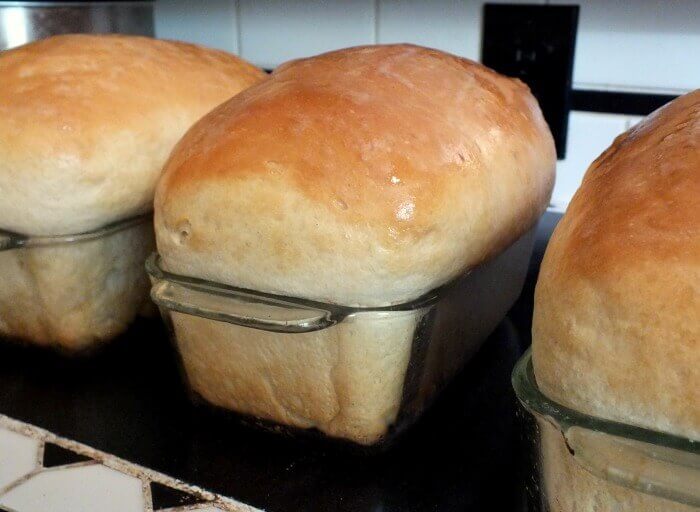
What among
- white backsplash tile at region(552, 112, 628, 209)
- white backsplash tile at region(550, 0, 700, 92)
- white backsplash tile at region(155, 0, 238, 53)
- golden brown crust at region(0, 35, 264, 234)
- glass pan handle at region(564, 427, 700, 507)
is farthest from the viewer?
white backsplash tile at region(155, 0, 238, 53)

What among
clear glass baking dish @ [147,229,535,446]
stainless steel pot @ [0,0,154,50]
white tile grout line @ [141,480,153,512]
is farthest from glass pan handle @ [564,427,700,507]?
stainless steel pot @ [0,0,154,50]

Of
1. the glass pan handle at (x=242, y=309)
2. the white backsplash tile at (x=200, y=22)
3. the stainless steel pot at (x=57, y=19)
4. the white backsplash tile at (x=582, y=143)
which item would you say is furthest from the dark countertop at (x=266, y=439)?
the white backsplash tile at (x=200, y=22)

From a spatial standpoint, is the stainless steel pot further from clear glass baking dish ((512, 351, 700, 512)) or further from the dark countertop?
clear glass baking dish ((512, 351, 700, 512))

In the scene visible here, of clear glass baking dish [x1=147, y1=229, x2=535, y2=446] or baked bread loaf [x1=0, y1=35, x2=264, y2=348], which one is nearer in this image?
clear glass baking dish [x1=147, y1=229, x2=535, y2=446]

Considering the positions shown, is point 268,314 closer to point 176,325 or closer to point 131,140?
point 176,325

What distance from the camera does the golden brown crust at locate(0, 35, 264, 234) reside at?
2.20 ft

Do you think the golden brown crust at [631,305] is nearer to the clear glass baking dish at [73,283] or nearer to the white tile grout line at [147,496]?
the white tile grout line at [147,496]

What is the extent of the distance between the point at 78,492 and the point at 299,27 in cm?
118

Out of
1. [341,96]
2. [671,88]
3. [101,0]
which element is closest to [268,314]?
[341,96]

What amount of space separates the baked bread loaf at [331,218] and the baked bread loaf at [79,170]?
10 centimetres

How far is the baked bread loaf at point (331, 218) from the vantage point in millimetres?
547

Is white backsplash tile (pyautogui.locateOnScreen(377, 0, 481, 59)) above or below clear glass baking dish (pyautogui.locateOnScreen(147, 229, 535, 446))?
above

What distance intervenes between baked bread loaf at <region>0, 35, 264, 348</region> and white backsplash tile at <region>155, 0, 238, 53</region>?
0.85m

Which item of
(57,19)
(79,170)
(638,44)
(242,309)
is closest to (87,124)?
(79,170)
